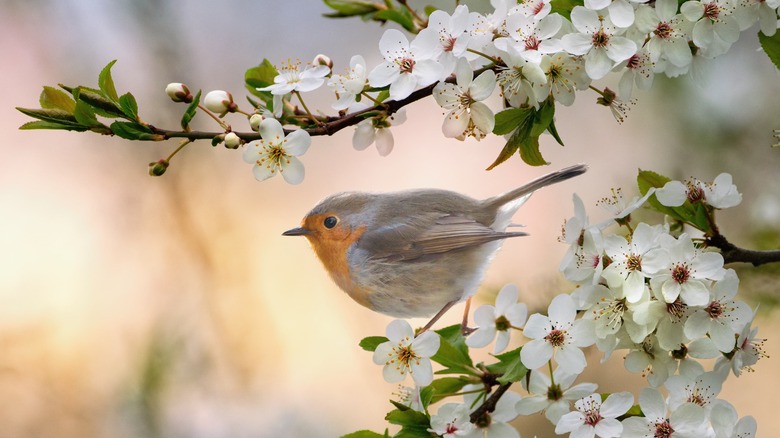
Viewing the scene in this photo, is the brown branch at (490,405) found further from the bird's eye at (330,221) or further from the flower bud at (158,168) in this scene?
the flower bud at (158,168)

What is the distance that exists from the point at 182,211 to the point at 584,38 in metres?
1.50

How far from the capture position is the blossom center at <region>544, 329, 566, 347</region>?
0.95m

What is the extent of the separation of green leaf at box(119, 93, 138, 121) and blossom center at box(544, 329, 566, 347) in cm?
49

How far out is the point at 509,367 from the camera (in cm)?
100

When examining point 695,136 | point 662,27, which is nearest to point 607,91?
point 662,27

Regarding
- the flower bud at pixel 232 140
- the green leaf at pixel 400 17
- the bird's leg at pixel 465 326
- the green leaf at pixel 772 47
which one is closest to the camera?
the flower bud at pixel 232 140

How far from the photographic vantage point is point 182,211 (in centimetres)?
225

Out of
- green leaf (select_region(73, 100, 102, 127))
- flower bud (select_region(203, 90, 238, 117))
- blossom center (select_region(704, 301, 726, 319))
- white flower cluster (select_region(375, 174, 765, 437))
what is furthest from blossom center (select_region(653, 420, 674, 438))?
green leaf (select_region(73, 100, 102, 127))

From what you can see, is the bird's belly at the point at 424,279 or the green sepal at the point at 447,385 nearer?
the green sepal at the point at 447,385

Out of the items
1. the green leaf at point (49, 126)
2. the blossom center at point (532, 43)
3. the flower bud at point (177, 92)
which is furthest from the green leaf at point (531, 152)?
the green leaf at point (49, 126)

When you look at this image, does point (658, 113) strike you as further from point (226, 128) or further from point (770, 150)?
point (226, 128)

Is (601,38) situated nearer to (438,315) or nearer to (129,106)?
(438,315)

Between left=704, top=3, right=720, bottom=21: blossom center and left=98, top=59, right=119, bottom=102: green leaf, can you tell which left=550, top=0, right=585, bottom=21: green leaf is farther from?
left=98, top=59, right=119, bottom=102: green leaf

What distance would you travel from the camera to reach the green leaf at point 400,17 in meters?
1.23
